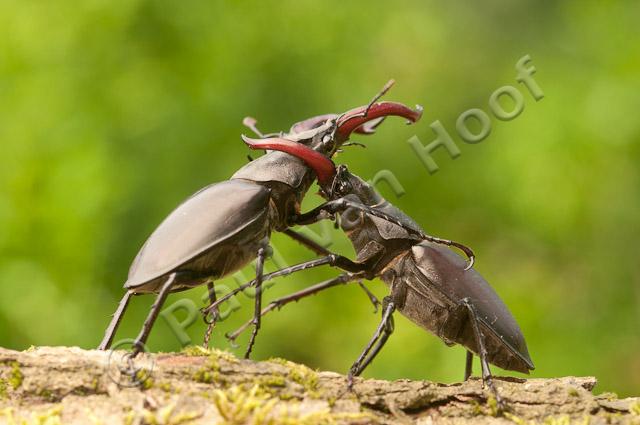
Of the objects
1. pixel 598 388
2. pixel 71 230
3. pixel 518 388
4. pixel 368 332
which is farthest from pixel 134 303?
pixel 598 388

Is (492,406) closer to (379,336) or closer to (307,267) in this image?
(379,336)

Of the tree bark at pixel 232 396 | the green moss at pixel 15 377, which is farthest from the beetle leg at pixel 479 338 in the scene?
the green moss at pixel 15 377

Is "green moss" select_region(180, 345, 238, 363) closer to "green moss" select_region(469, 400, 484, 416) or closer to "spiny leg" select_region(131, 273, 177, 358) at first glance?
"spiny leg" select_region(131, 273, 177, 358)

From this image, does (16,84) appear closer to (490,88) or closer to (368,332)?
(368,332)

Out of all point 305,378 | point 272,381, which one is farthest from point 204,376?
point 305,378

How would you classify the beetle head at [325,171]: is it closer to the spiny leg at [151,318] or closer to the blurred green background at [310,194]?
the spiny leg at [151,318]

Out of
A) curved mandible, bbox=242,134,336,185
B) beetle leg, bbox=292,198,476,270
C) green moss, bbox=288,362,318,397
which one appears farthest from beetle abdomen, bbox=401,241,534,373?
green moss, bbox=288,362,318,397

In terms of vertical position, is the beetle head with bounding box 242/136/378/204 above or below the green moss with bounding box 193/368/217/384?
above
